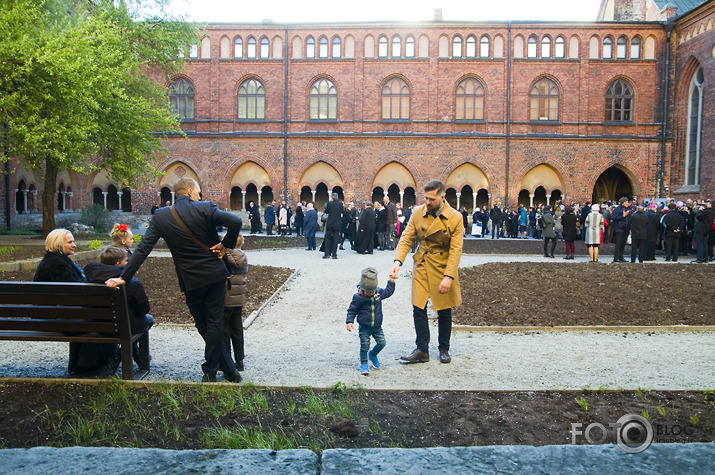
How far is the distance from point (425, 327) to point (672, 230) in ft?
46.4

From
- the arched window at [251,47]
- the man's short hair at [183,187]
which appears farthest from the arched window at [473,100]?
the man's short hair at [183,187]

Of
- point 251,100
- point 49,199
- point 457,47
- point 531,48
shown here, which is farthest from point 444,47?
point 49,199

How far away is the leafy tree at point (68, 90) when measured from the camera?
14.8m

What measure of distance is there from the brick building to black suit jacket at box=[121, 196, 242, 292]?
27671mm

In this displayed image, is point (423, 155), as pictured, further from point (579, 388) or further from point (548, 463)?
point (548, 463)

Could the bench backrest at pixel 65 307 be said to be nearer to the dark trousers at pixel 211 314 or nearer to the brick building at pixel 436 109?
the dark trousers at pixel 211 314

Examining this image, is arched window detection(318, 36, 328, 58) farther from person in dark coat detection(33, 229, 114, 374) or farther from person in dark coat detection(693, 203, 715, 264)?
person in dark coat detection(33, 229, 114, 374)

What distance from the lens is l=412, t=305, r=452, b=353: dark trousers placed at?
6027 millimetres

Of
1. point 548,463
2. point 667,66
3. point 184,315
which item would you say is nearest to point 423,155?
point 667,66

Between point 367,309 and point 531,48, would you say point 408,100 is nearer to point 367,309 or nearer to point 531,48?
point 531,48

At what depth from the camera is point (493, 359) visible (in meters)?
6.25

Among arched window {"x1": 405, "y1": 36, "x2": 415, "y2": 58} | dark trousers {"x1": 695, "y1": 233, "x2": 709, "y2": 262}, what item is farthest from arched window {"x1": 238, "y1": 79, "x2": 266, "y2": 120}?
dark trousers {"x1": 695, "y1": 233, "x2": 709, "y2": 262}

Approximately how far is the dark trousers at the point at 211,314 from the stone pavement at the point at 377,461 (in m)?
2.40

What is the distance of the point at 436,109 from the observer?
32219 mm
